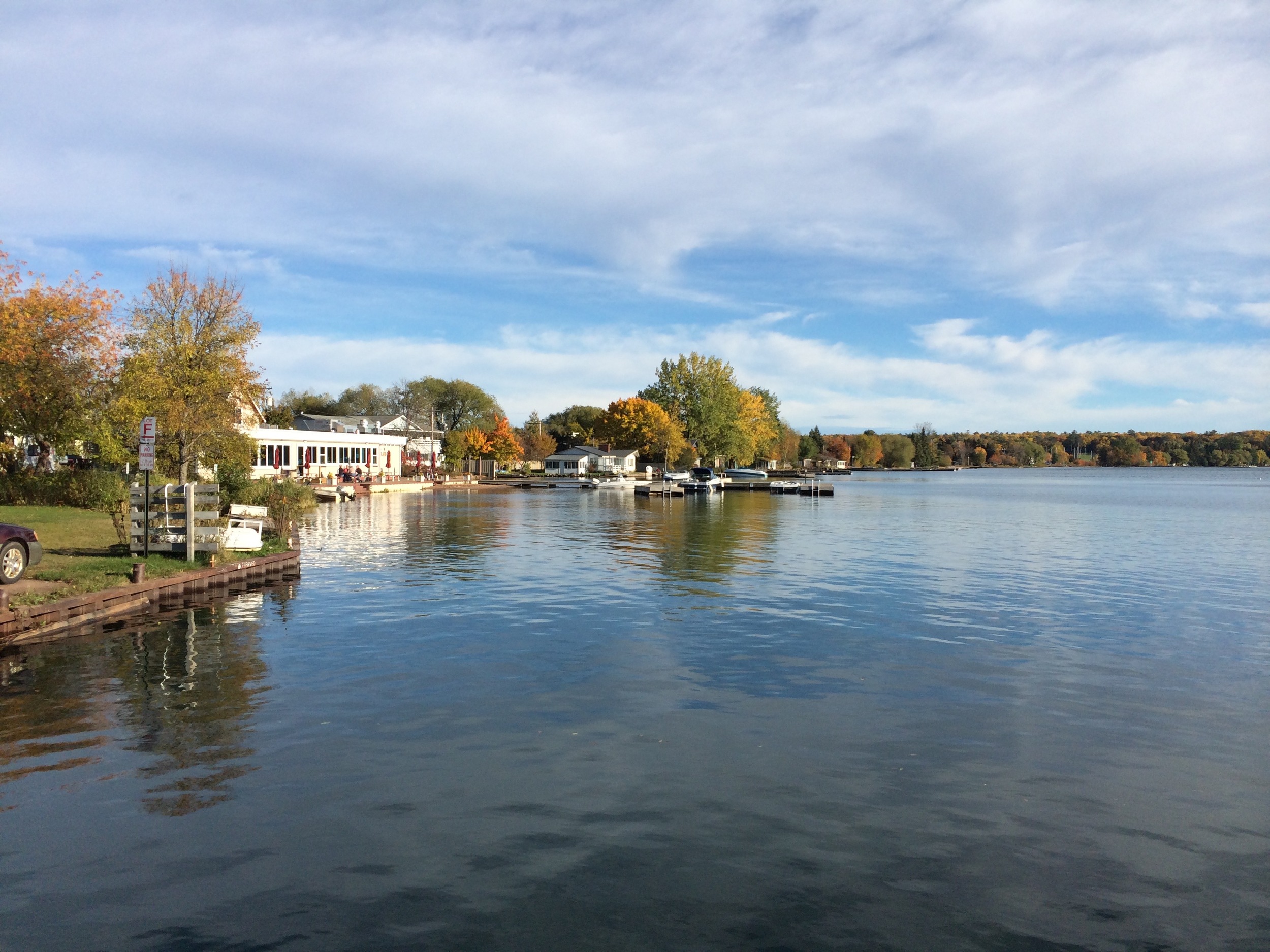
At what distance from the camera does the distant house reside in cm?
12912

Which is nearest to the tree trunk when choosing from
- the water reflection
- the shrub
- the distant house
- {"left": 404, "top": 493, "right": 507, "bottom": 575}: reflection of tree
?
the shrub

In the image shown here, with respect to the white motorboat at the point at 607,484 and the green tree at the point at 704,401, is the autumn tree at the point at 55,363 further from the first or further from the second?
the green tree at the point at 704,401

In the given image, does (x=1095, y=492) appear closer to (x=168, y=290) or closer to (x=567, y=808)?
(x=168, y=290)

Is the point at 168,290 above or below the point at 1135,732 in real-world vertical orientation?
above

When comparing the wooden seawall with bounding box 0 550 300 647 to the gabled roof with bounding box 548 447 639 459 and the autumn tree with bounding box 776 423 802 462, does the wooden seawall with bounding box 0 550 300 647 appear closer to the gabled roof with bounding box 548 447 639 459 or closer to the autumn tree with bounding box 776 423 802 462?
the gabled roof with bounding box 548 447 639 459

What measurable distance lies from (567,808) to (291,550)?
2091 cm

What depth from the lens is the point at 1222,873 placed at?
7.37m

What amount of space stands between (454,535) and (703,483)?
176 feet

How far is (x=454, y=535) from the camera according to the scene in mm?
39375

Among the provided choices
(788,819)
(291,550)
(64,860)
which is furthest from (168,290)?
(788,819)

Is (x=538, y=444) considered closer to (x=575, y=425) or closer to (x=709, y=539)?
(x=575, y=425)

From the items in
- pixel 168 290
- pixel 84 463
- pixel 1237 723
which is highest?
pixel 168 290

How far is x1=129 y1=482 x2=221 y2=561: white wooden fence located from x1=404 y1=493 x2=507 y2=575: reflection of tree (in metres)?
6.87

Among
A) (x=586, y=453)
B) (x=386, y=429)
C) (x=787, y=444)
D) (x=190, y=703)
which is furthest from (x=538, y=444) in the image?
(x=190, y=703)
